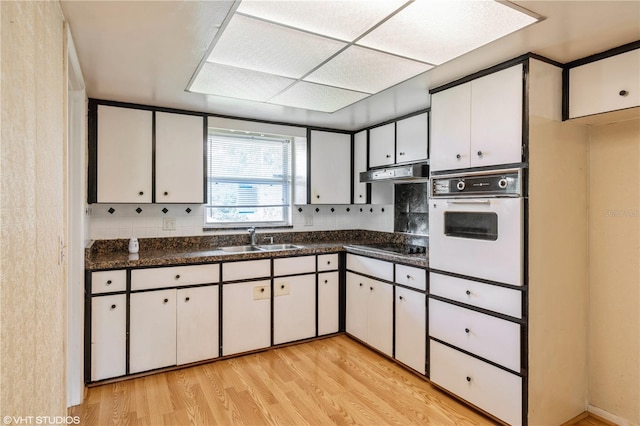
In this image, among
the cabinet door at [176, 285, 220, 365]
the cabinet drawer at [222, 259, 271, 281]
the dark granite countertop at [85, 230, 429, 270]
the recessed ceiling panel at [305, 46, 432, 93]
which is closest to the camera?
the recessed ceiling panel at [305, 46, 432, 93]

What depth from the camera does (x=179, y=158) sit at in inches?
130

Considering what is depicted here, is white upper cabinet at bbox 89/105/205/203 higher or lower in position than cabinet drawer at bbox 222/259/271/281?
higher

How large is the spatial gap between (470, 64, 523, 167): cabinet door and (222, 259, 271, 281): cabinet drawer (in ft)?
6.47

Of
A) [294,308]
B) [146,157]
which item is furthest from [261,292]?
[146,157]

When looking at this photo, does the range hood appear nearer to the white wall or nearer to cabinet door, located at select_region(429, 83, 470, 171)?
cabinet door, located at select_region(429, 83, 470, 171)

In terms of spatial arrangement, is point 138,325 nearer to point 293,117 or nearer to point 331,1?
point 293,117

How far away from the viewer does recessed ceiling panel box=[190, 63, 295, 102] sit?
7.61 ft

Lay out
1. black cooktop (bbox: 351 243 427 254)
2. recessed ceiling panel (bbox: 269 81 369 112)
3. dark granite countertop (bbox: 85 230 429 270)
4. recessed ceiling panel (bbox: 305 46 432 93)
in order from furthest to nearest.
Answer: black cooktop (bbox: 351 243 427 254), dark granite countertop (bbox: 85 230 429 270), recessed ceiling panel (bbox: 269 81 369 112), recessed ceiling panel (bbox: 305 46 432 93)

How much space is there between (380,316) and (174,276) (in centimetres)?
182

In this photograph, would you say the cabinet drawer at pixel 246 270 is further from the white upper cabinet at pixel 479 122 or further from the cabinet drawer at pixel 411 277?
the white upper cabinet at pixel 479 122

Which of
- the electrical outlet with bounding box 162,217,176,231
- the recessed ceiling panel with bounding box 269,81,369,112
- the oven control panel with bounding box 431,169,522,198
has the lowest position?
the electrical outlet with bounding box 162,217,176,231

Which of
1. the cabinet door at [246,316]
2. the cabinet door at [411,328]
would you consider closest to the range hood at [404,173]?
the cabinet door at [411,328]

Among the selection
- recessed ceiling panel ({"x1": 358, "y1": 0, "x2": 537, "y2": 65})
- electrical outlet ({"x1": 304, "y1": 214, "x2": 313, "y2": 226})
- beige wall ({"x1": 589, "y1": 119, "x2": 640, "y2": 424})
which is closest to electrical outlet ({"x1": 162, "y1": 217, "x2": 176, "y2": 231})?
electrical outlet ({"x1": 304, "y1": 214, "x2": 313, "y2": 226})

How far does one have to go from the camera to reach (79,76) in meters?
2.32
